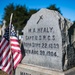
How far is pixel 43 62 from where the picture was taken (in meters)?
3.94

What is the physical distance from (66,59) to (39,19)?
1.23 meters

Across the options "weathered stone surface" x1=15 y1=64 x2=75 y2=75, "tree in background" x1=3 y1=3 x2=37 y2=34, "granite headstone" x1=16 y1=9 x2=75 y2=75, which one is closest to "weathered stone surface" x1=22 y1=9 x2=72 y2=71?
"granite headstone" x1=16 y1=9 x2=75 y2=75

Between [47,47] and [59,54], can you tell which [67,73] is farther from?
[47,47]

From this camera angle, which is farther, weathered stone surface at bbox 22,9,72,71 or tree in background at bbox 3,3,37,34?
tree in background at bbox 3,3,37,34

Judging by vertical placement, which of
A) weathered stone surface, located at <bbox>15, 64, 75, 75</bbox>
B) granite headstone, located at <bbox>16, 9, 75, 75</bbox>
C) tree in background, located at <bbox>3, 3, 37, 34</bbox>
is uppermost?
tree in background, located at <bbox>3, 3, 37, 34</bbox>

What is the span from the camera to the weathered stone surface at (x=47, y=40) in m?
3.57

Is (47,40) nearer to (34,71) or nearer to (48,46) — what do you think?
(48,46)

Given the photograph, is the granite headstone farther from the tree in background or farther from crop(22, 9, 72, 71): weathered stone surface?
the tree in background

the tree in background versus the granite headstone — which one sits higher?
the tree in background

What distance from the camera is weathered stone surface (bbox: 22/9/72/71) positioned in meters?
3.57

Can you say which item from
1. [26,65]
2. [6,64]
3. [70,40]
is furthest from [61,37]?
[6,64]

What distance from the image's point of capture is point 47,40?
387cm

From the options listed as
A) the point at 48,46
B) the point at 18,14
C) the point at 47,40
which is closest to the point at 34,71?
the point at 48,46

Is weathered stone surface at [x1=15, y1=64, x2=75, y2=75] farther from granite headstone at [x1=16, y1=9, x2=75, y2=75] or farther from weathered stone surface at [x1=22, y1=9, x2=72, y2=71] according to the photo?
weathered stone surface at [x1=22, y1=9, x2=72, y2=71]
